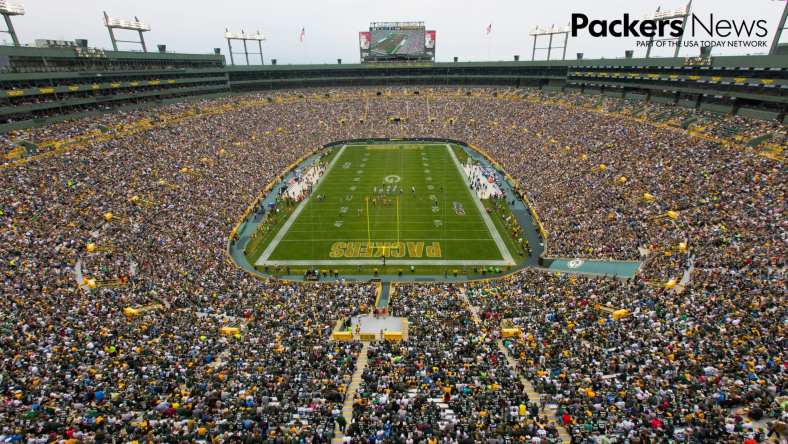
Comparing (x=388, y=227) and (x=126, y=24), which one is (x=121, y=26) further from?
(x=388, y=227)

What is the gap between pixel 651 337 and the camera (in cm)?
1399

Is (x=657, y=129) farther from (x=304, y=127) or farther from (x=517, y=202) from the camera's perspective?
(x=304, y=127)

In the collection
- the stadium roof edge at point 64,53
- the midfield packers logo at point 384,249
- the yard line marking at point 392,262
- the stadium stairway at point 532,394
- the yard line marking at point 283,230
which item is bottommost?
the yard line marking at point 392,262

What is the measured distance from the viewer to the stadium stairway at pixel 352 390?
1080 centimetres

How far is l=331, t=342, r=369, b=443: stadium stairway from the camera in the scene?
1080 cm

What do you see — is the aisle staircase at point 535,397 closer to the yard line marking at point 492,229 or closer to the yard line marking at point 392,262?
the yard line marking at point 392,262

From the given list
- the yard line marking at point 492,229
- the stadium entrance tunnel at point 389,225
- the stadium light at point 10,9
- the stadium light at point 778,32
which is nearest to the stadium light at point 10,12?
the stadium light at point 10,9

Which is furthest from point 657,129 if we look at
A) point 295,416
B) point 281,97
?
point 281,97

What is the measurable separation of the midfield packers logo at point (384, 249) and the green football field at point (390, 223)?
0.07 meters

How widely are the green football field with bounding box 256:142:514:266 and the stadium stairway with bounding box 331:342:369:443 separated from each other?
11721 millimetres

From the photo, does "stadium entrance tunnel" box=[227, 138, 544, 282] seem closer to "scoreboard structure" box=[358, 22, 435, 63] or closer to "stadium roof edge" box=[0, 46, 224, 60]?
"stadium roof edge" box=[0, 46, 224, 60]

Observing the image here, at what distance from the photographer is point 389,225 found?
31547mm

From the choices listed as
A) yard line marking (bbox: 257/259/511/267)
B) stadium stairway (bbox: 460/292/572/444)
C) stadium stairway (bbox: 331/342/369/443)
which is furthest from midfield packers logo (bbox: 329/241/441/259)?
stadium stairway (bbox: 331/342/369/443)

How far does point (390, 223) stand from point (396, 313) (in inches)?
578
